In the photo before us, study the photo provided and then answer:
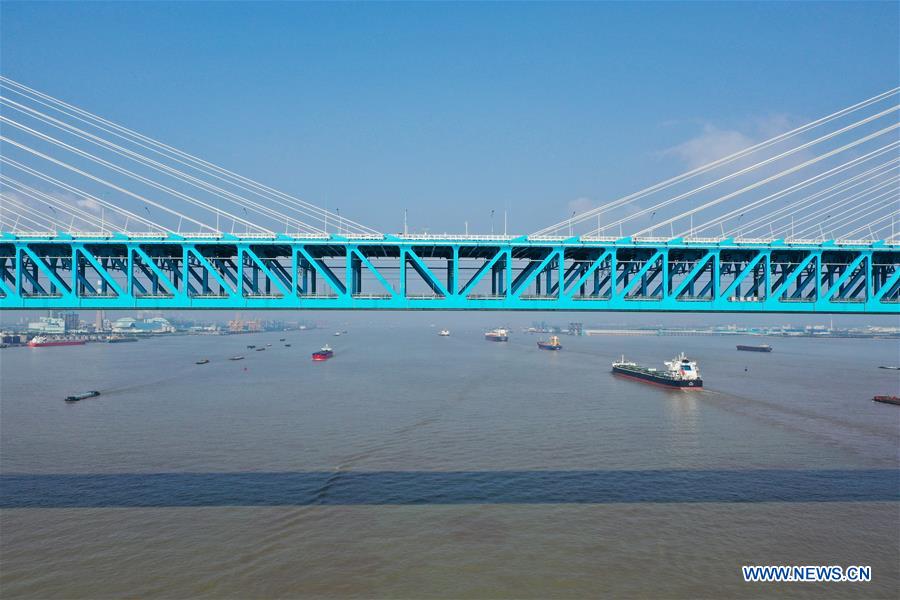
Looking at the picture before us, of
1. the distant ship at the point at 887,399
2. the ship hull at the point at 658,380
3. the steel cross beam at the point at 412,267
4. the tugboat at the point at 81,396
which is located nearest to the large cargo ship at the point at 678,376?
the ship hull at the point at 658,380

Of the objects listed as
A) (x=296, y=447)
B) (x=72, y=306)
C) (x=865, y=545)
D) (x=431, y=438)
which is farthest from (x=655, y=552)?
(x=72, y=306)

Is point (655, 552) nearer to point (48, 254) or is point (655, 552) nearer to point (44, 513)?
point (44, 513)

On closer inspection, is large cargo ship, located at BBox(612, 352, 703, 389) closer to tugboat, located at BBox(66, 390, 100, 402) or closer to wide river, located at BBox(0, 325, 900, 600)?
wide river, located at BBox(0, 325, 900, 600)

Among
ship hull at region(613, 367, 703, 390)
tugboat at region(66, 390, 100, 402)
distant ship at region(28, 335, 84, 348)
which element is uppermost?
tugboat at region(66, 390, 100, 402)

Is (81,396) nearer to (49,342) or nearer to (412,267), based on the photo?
(412,267)

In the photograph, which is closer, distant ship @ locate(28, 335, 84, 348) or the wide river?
the wide river

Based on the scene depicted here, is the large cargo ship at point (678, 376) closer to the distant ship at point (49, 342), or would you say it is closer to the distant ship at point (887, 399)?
the distant ship at point (887, 399)

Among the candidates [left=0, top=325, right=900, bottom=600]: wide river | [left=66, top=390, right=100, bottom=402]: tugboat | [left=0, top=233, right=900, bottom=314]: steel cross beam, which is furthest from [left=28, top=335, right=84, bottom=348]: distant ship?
[left=0, top=233, right=900, bottom=314]: steel cross beam
